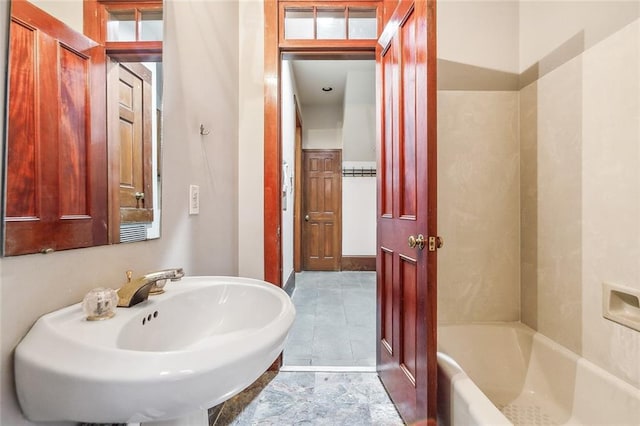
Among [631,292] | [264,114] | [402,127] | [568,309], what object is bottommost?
[568,309]

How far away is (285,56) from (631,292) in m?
2.15

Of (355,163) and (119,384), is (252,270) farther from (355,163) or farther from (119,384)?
(355,163)

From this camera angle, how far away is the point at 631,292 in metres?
1.07

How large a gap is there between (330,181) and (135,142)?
411 centimetres

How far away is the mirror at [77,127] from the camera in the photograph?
578 millimetres

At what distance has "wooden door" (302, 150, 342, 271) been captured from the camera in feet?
16.0

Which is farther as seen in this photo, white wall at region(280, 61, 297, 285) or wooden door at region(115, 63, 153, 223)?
white wall at region(280, 61, 297, 285)

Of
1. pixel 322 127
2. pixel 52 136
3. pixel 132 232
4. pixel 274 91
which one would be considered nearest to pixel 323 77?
pixel 322 127

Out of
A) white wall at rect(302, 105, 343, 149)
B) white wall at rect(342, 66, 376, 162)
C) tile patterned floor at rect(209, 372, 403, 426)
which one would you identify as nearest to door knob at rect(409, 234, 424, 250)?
tile patterned floor at rect(209, 372, 403, 426)

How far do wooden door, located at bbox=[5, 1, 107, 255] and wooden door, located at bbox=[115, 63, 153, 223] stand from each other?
10 centimetres

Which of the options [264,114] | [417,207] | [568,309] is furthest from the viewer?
[264,114]

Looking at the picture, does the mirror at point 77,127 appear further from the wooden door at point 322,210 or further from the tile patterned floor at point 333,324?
the wooden door at point 322,210

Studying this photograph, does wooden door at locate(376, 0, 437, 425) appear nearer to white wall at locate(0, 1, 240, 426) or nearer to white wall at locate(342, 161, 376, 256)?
white wall at locate(0, 1, 240, 426)

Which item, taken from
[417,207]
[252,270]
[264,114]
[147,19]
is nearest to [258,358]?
[417,207]
